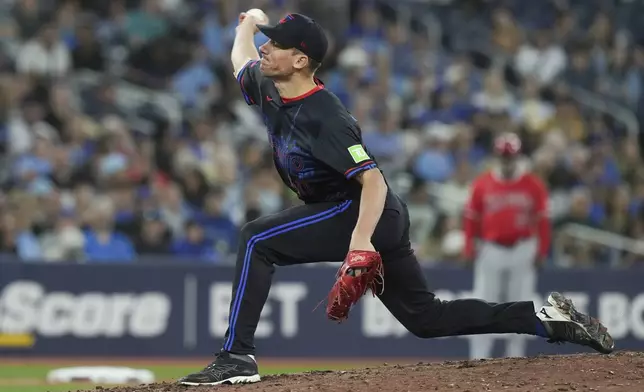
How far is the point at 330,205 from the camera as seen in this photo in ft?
22.2

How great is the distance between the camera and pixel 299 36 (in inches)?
262

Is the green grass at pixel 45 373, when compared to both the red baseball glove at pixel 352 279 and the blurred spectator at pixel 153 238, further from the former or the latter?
the red baseball glove at pixel 352 279

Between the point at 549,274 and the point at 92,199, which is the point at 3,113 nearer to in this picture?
the point at 92,199

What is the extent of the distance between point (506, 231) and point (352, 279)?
652 centimetres

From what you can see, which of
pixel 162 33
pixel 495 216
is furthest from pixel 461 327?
pixel 162 33

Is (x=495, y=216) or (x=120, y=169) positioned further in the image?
(x=120, y=169)

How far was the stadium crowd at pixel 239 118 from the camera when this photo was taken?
13938mm

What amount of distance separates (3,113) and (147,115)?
1.91 metres

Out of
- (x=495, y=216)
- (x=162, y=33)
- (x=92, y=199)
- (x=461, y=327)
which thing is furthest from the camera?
(x=162, y=33)

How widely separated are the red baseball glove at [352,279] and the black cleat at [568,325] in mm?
1227

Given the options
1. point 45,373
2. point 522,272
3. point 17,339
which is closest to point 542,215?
point 522,272

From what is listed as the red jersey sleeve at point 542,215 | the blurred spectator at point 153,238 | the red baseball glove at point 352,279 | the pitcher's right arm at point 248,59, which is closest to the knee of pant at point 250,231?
the red baseball glove at point 352,279

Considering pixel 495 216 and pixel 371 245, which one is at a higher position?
pixel 495 216

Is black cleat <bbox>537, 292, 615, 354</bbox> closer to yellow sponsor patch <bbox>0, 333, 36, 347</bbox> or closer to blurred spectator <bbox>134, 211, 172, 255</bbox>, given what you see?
yellow sponsor patch <bbox>0, 333, 36, 347</bbox>
